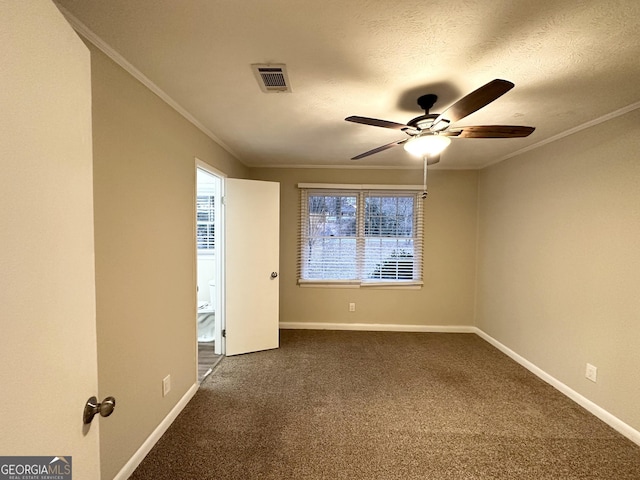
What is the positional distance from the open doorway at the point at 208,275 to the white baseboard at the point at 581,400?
336 cm

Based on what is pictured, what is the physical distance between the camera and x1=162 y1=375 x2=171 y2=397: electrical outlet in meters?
2.00

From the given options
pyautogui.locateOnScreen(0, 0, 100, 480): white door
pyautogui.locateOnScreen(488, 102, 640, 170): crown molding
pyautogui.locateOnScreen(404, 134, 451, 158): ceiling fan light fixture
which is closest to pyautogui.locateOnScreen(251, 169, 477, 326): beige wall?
pyautogui.locateOnScreen(488, 102, 640, 170): crown molding

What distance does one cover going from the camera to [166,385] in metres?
2.04

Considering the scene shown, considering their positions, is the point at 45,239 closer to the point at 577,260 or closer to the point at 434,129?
the point at 434,129

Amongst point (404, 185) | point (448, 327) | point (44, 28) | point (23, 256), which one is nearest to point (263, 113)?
point (44, 28)

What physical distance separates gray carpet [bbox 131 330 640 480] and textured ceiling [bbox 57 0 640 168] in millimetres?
2376

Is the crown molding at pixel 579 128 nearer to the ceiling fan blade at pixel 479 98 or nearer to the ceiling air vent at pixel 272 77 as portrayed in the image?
the ceiling fan blade at pixel 479 98

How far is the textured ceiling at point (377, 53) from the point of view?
1.17 m

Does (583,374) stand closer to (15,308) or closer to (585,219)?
(585,219)

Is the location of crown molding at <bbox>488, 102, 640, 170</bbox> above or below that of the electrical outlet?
above

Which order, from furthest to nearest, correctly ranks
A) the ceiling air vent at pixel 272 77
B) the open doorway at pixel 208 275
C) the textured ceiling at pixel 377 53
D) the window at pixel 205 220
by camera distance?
the window at pixel 205 220 → the open doorway at pixel 208 275 → the ceiling air vent at pixel 272 77 → the textured ceiling at pixel 377 53

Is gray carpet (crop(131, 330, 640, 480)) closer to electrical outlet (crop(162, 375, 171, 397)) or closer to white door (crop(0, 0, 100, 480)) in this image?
electrical outlet (crop(162, 375, 171, 397))

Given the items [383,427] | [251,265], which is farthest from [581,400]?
[251,265]

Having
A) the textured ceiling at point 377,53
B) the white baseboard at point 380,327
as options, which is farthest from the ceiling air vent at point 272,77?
the white baseboard at point 380,327
